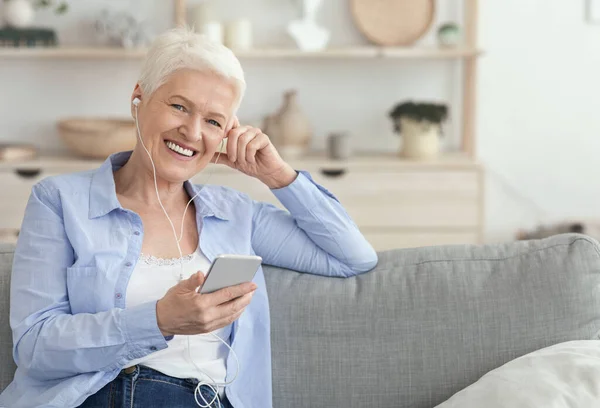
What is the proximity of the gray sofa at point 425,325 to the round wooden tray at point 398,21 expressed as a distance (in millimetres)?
2473

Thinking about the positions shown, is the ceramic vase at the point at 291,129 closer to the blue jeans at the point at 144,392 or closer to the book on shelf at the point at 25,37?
the book on shelf at the point at 25,37

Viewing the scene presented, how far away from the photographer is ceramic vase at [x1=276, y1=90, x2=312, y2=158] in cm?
396

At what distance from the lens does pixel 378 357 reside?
1.70 metres

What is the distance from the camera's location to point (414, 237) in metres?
3.83

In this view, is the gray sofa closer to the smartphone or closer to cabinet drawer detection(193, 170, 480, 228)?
the smartphone

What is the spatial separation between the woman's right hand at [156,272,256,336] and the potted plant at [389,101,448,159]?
2521mm

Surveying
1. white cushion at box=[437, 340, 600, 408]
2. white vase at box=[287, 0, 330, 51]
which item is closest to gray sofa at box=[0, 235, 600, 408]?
white cushion at box=[437, 340, 600, 408]

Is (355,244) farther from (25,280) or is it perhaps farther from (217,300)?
(25,280)

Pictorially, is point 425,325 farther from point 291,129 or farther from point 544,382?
point 291,129

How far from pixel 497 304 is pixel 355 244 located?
32cm

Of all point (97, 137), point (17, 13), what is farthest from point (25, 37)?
point (97, 137)

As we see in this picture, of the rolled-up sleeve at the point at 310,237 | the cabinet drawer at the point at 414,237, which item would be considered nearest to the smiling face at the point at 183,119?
the rolled-up sleeve at the point at 310,237

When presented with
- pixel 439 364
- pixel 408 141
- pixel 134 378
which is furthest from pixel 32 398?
pixel 408 141

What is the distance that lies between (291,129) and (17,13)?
1.39 metres
